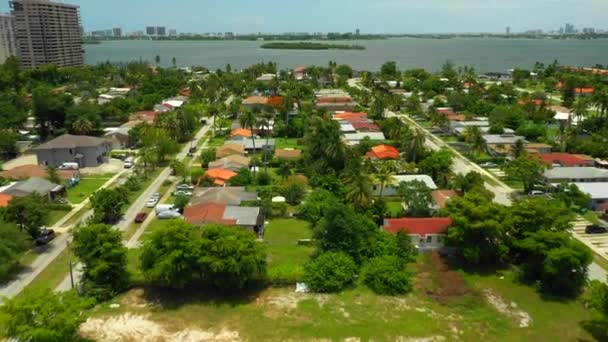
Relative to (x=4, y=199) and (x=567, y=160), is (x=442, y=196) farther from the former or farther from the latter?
(x=4, y=199)

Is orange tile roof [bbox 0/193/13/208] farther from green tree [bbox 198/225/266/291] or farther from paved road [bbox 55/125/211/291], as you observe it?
green tree [bbox 198/225/266/291]

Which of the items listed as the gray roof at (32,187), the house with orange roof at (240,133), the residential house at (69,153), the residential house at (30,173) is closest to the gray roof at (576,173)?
the house with orange roof at (240,133)

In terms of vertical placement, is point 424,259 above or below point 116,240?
below

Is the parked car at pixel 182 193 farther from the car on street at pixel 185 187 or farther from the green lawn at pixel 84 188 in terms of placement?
the green lawn at pixel 84 188

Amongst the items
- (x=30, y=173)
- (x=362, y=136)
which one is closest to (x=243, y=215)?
(x=30, y=173)

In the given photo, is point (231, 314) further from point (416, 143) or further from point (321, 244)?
point (416, 143)

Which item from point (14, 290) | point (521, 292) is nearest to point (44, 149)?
point (14, 290)

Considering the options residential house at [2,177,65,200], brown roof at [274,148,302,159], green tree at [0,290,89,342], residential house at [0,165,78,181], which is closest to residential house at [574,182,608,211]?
brown roof at [274,148,302,159]
